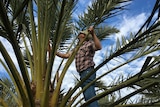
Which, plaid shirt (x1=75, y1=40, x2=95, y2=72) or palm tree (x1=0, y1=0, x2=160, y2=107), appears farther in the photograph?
plaid shirt (x1=75, y1=40, x2=95, y2=72)

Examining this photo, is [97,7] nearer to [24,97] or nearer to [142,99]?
[142,99]

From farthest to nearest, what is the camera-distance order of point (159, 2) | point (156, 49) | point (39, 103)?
point (156, 49) → point (39, 103) → point (159, 2)

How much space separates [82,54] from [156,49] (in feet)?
2.87

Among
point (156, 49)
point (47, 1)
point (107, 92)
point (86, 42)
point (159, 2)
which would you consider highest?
point (47, 1)

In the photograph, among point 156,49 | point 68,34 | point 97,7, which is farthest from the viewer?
point 68,34

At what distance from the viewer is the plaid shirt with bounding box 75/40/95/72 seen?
3.34 metres

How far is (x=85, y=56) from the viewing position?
343 centimetres

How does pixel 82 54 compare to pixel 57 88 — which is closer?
pixel 57 88

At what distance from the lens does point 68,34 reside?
546cm

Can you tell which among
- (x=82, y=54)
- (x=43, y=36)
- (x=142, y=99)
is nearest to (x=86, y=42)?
(x=82, y=54)

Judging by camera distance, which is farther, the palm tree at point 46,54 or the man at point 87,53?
the man at point 87,53

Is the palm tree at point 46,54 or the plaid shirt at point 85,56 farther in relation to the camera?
the plaid shirt at point 85,56

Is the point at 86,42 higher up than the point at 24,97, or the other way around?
the point at 86,42

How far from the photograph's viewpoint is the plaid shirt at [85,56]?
334 cm
